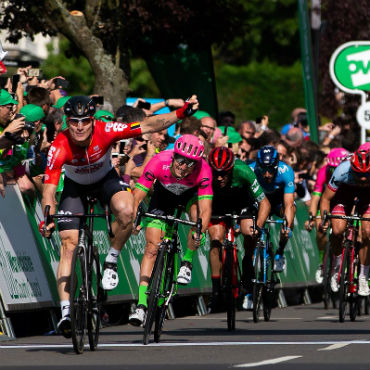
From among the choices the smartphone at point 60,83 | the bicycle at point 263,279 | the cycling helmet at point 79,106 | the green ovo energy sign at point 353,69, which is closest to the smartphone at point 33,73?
the smartphone at point 60,83

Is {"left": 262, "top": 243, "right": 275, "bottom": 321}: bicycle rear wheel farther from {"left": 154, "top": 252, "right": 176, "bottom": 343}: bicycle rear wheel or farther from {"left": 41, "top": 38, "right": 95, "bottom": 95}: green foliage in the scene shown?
{"left": 41, "top": 38, "right": 95, "bottom": 95}: green foliage

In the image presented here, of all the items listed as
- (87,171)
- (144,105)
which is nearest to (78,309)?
(87,171)

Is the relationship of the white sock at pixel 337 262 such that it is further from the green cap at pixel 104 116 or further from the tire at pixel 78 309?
the tire at pixel 78 309

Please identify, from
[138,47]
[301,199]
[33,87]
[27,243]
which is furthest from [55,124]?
[301,199]

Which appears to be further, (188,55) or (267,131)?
(188,55)

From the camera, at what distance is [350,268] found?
16547 mm

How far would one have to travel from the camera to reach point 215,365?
1040 centimetres

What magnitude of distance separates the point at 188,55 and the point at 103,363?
12805mm

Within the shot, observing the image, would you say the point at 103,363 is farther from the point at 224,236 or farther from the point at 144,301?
the point at 224,236

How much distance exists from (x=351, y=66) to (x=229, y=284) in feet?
33.0

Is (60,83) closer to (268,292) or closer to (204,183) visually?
(204,183)

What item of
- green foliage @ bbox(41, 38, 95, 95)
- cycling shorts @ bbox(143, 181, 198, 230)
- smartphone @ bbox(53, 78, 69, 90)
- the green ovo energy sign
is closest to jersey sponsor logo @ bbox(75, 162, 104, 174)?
cycling shorts @ bbox(143, 181, 198, 230)

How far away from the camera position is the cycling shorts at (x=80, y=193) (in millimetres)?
12047

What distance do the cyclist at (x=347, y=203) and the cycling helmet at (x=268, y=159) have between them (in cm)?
74
